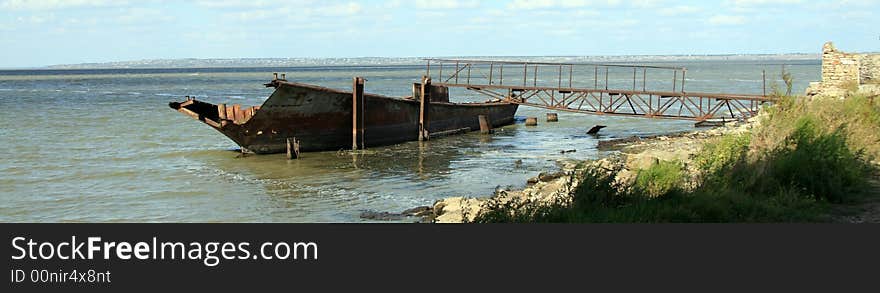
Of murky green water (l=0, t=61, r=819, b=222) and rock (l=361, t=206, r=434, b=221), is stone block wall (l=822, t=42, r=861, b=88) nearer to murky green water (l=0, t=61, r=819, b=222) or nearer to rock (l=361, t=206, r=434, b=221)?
murky green water (l=0, t=61, r=819, b=222)

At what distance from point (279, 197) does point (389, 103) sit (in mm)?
10056

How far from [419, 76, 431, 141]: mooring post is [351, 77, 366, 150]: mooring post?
3.27 meters

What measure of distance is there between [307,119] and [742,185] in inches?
610

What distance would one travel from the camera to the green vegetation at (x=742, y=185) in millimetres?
9305

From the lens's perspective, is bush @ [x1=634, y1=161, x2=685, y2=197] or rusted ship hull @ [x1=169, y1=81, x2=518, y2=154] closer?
bush @ [x1=634, y1=161, x2=685, y2=197]

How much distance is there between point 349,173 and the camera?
2022 cm

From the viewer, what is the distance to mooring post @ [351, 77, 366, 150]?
2491cm

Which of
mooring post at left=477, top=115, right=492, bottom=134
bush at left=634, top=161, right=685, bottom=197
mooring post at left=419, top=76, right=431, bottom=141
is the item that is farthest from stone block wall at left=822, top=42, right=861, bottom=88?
mooring post at left=477, top=115, right=492, bottom=134

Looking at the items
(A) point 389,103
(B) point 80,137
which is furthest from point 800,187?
(B) point 80,137

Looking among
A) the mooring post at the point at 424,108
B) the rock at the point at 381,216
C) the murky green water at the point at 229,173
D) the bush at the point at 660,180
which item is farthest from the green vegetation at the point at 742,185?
the mooring post at the point at 424,108

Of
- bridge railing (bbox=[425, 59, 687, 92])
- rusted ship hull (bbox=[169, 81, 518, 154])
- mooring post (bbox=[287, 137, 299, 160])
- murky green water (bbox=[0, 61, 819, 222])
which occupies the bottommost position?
murky green water (bbox=[0, 61, 819, 222])

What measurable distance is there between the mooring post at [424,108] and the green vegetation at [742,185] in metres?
15.0

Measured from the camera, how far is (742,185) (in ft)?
34.4

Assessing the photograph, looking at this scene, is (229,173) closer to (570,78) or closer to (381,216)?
(381,216)
